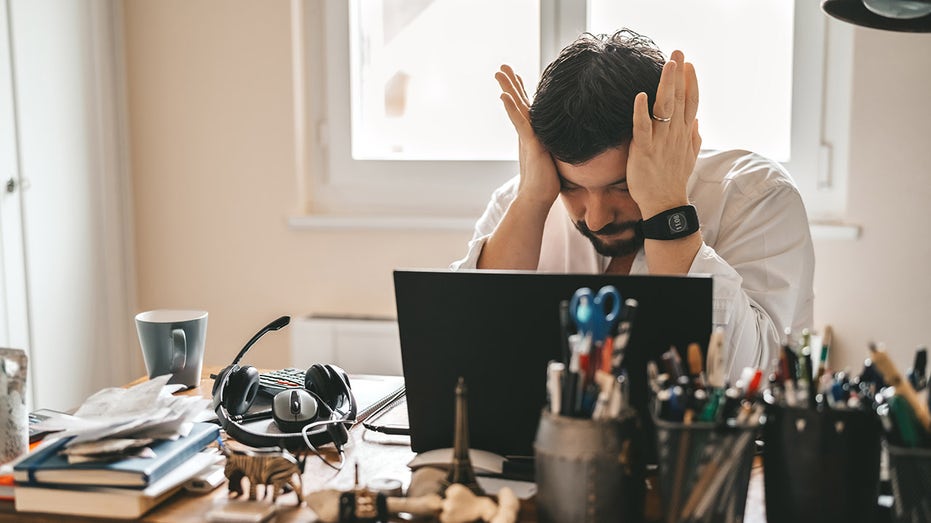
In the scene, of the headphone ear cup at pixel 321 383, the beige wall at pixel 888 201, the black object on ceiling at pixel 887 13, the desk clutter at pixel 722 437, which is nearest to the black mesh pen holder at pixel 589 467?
the desk clutter at pixel 722 437

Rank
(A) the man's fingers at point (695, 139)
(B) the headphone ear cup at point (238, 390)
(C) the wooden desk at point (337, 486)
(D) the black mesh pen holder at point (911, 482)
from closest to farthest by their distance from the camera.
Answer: (D) the black mesh pen holder at point (911, 482) → (C) the wooden desk at point (337, 486) → (B) the headphone ear cup at point (238, 390) → (A) the man's fingers at point (695, 139)

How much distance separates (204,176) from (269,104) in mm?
286

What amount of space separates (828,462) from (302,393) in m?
0.67

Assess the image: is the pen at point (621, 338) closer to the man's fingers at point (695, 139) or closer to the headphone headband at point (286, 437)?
the headphone headband at point (286, 437)

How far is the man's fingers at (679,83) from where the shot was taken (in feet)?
4.43

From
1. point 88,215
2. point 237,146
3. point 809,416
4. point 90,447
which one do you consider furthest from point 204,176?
point 809,416

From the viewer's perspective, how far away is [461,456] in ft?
3.03

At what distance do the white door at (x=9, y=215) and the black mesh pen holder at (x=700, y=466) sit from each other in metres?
1.84

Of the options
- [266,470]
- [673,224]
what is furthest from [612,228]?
[266,470]

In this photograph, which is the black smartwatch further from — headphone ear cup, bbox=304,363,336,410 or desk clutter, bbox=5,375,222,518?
desk clutter, bbox=5,375,222,518

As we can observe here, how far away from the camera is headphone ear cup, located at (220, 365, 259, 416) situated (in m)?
1.22

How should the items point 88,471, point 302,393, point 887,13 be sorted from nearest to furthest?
point 88,471
point 887,13
point 302,393

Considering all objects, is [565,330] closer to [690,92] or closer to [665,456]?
[665,456]

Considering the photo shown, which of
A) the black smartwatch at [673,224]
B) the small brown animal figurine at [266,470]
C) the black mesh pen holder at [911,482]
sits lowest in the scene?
the small brown animal figurine at [266,470]
